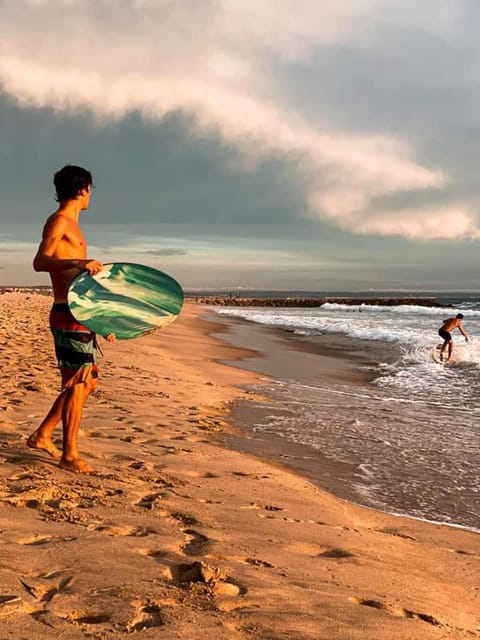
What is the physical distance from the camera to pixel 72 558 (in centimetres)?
274

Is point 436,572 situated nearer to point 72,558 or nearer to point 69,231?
point 72,558

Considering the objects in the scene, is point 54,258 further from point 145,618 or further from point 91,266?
point 145,618

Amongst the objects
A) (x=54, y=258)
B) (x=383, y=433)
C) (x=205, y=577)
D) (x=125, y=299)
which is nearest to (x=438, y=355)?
(x=383, y=433)

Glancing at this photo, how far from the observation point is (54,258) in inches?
158

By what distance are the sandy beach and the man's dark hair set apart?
82.2 inches

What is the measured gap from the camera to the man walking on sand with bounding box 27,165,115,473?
13.1ft

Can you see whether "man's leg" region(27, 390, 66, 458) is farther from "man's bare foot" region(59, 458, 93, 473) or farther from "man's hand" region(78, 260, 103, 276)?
"man's hand" region(78, 260, 103, 276)

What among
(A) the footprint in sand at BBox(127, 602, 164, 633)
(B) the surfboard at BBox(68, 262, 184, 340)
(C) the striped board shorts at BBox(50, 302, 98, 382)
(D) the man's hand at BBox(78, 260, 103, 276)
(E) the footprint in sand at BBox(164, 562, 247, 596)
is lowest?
(E) the footprint in sand at BBox(164, 562, 247, 596)

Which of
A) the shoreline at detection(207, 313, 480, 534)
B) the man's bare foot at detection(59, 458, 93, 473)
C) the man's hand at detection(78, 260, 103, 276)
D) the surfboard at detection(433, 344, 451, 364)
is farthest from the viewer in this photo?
the surfboard at detection(433, 344, 451, 364)

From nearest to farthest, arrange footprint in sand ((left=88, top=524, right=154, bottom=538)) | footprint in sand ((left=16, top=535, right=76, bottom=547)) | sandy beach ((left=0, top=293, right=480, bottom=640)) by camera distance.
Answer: sandy beach ((left=0, top=293, right=480, bottom=640)) → footprint in sand ((left=16, top=535, right=76, bottom=547)) → footprint in sand ((left=88, top=524, right=154, bottom=538))

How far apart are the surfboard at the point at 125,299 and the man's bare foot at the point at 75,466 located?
39.7 inches

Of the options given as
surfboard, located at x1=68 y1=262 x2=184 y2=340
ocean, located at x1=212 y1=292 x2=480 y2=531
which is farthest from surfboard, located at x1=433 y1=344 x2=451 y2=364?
surfboard, located at x1=68 y1=262 x2=184 y2=340

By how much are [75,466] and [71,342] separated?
0.96 meters

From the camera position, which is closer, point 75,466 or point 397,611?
point 397,611
